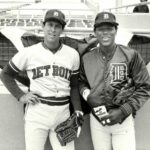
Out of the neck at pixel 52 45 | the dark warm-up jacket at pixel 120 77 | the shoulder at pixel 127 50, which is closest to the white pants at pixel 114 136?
the dark warm-up jacket at pixel 120 77

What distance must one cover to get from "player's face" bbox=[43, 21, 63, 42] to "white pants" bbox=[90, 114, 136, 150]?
26.8 inches

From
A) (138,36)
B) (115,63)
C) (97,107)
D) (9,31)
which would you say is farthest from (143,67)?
A: (9,31)

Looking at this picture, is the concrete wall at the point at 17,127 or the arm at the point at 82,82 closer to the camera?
the arm at the point at 82,82

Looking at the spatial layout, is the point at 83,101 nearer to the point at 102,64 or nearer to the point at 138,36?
the point at 102,64

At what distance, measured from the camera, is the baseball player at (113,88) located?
2549mm

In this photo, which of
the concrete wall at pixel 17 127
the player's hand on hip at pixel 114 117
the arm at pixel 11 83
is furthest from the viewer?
the concrete wall at pixel 17 127

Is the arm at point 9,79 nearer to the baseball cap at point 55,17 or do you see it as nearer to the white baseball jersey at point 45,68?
the white baseball jersey at point 45,68

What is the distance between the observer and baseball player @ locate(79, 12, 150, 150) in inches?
100

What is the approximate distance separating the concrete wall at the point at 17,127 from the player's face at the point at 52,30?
0.77 m

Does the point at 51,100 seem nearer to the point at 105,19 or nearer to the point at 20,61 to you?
the point at 20,61

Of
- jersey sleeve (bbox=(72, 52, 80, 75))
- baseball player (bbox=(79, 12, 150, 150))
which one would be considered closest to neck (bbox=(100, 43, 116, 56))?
baseball player (bbox=(79, 12, 150, 150))

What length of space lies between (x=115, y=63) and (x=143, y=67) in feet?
0.68

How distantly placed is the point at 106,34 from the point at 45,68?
1.67 ft

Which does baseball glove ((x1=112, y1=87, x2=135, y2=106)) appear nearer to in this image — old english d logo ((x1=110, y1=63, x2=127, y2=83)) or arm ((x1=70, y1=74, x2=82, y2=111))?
old english d logo ((x1=110, y1=63, x2=127, y2=83))
